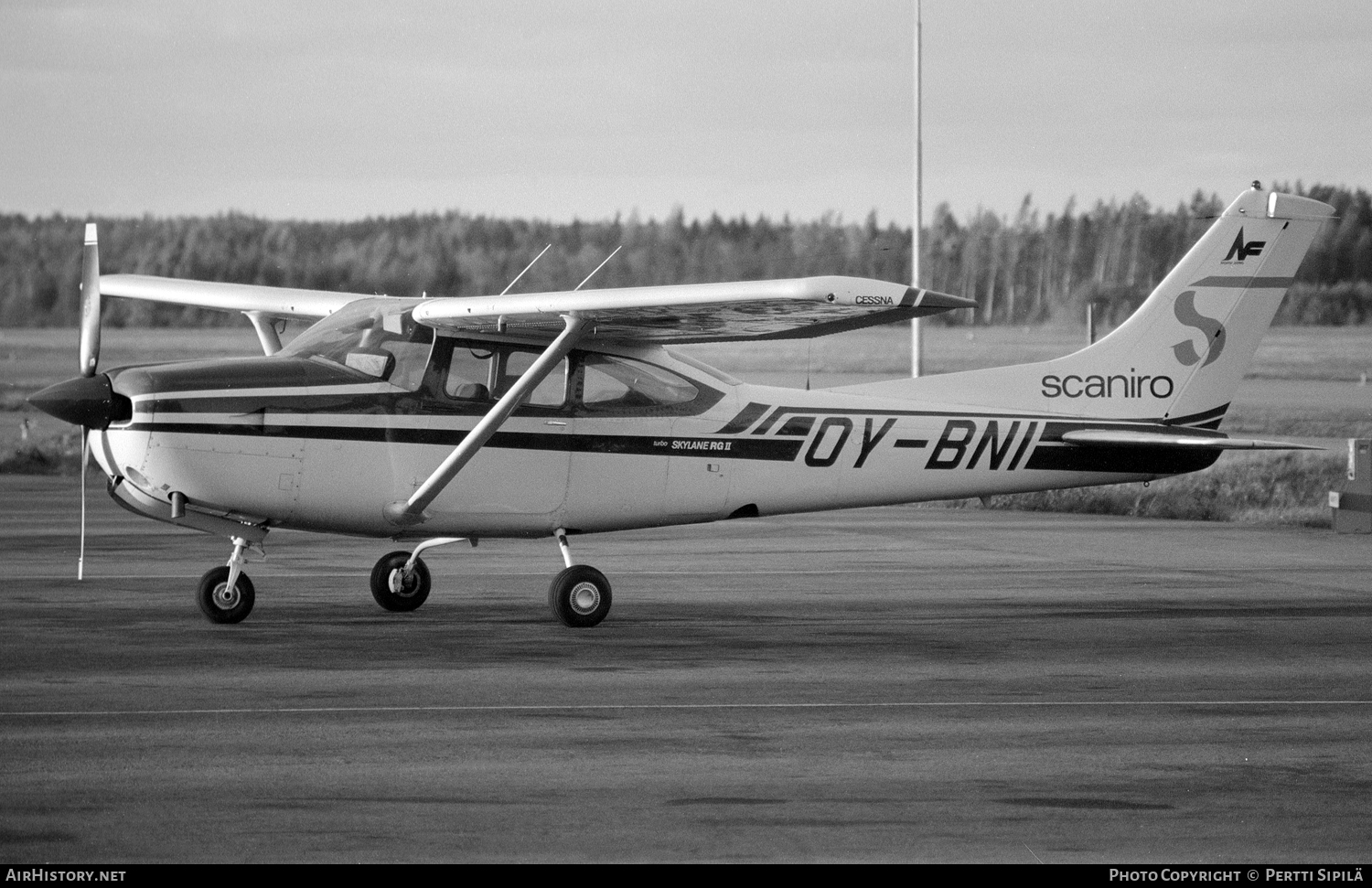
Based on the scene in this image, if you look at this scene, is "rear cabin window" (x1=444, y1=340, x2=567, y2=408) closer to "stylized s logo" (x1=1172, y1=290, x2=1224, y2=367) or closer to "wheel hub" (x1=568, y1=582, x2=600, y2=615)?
"wheel hub" (x1=568, y1=582, x2=600, y2=615)

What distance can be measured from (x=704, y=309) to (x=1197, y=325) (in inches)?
181

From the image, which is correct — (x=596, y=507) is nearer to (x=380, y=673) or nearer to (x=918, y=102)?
(x=380, y=673)

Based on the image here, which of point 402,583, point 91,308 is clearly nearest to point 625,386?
point 402,583

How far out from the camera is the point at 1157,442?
1237 centimetres

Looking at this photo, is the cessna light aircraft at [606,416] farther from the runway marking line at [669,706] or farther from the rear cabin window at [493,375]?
the runway marking line at [669,706]

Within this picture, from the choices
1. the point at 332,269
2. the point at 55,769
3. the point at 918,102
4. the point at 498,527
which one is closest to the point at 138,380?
the point at 498,527

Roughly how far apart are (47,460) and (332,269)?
271 inches

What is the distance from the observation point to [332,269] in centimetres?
2523

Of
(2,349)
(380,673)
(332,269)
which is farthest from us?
(2,349)

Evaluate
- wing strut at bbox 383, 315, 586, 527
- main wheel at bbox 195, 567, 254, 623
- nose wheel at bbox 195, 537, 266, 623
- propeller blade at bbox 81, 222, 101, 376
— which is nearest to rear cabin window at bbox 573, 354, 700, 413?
wing strut at bbox 383, 315, 586, 527

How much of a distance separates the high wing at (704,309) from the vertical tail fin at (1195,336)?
1846 mm

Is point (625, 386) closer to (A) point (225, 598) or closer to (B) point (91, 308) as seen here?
(A) point (225, 598)

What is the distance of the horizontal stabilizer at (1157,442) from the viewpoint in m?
12.4

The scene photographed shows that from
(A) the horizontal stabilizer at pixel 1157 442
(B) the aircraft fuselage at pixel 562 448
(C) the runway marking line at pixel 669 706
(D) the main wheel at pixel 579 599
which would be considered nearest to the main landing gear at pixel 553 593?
(D) the main wheel at pixel 579 599
